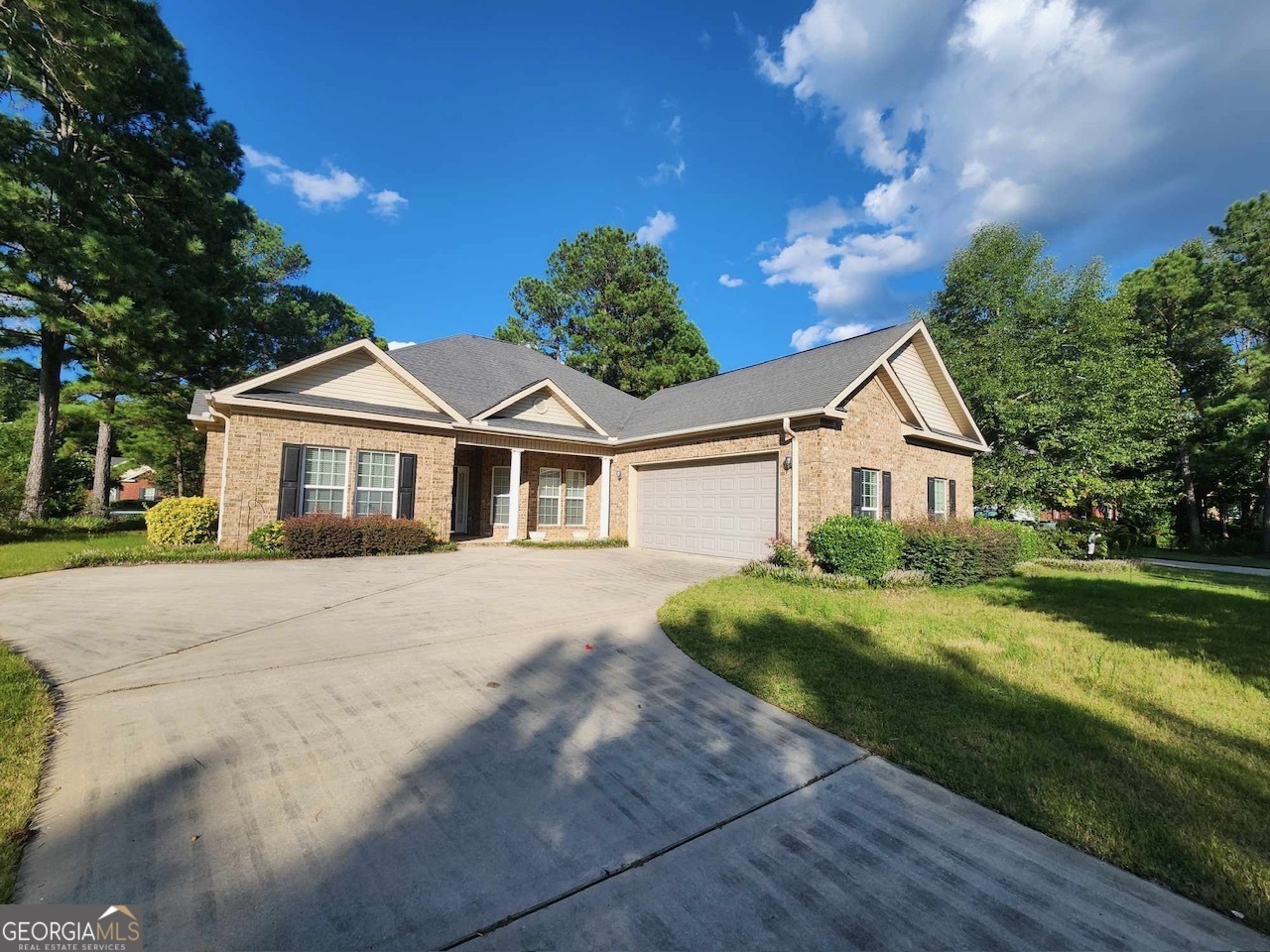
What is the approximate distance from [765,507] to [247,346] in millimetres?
26745

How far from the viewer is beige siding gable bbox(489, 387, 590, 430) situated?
50.9 ft

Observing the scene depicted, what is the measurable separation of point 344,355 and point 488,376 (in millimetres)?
5360

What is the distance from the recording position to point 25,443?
82.8 ft

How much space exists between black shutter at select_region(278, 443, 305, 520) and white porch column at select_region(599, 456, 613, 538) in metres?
8.01

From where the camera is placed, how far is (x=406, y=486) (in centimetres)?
1320

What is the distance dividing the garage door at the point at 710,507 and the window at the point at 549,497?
2.95 m

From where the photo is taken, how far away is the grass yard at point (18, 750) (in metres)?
2.32

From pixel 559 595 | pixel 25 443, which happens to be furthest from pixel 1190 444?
pixel 25 443

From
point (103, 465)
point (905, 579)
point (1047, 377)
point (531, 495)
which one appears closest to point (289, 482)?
point (531, 495)

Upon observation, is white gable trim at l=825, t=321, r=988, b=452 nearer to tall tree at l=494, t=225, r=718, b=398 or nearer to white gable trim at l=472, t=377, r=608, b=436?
white gable trim at l=472, t=377, r=608, b=436

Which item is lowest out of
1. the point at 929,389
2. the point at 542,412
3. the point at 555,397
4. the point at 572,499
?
the point at 572,499

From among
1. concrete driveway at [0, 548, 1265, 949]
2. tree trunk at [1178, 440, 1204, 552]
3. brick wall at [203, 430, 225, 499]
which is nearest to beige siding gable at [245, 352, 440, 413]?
brick wall at [203, 430, 225, 499]

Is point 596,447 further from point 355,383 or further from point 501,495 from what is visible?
point 355,383

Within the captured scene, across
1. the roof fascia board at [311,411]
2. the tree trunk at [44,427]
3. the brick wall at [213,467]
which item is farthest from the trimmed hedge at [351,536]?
the tree trunk at [44,427]
